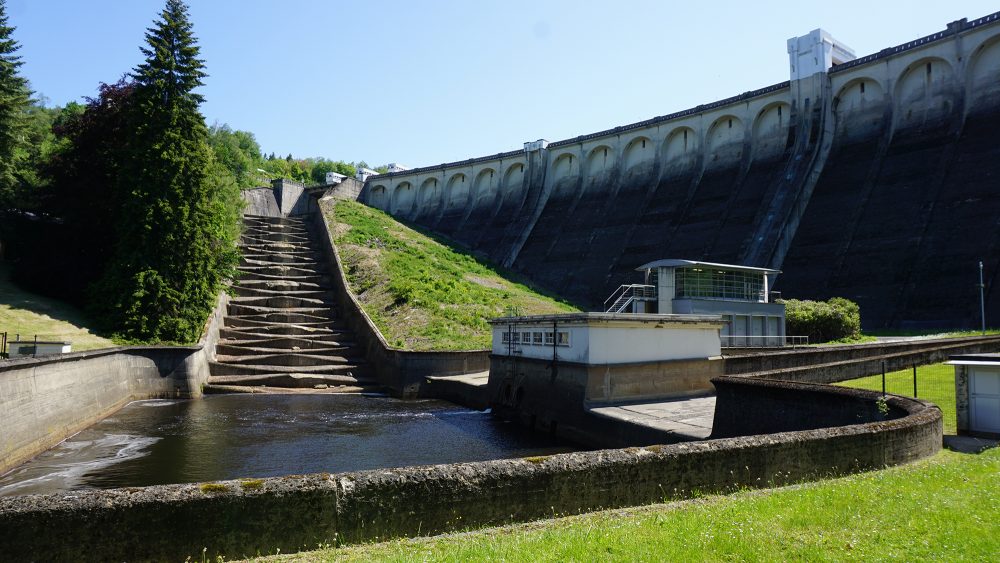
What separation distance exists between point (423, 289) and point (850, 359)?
21.3 metres

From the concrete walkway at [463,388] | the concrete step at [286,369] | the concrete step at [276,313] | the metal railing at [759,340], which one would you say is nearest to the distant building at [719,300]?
the metal railing at [759,340]

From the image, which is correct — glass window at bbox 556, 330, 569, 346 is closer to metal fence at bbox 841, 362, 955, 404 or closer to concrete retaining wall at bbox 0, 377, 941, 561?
metal fence at bbox 841, 362, 955, 404

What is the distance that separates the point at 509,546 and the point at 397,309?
2673 cm

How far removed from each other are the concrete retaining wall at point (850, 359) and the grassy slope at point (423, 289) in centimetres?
1217

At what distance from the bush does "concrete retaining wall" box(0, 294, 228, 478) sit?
2627 centimetres

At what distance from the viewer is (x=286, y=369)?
25.7 meters

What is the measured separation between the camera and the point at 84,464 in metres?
12.9

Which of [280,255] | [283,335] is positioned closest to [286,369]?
[283,335]

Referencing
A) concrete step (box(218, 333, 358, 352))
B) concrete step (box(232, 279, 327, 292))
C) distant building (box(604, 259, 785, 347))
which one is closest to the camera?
distant building (box(604, 259, 785, 347))

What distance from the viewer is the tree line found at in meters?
23.6

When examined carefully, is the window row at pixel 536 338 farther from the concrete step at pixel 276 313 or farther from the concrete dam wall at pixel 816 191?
the concrete dam wall at pixel 816 191

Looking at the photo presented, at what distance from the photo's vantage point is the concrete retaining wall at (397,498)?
4.17 m

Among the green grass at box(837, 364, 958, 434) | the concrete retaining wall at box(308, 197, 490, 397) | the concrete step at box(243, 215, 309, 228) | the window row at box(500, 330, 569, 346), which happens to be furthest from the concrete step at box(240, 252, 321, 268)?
the green grass at box(837, 364, 958, 434)

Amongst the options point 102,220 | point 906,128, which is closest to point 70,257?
point 102,220
